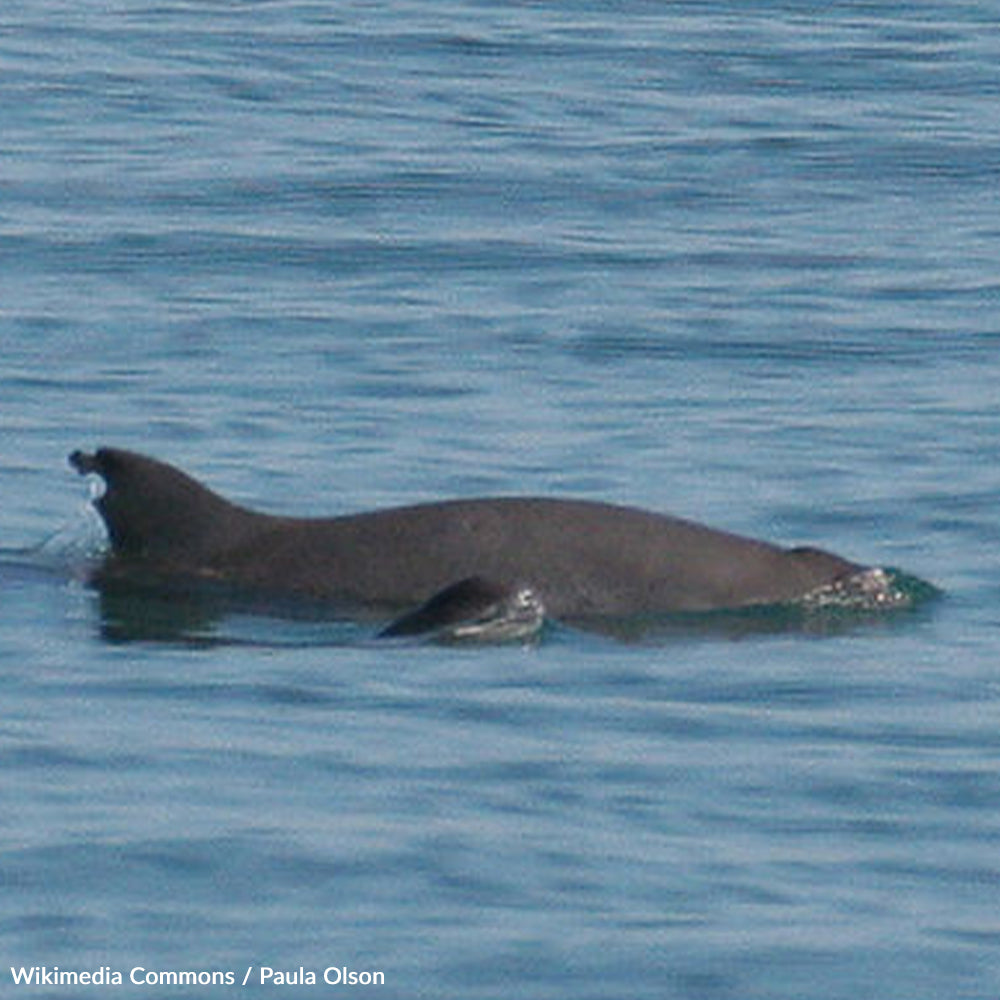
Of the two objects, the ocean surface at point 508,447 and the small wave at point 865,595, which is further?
the small wave at point 865,595

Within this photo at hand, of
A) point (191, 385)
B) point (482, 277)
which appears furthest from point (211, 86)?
point (191, 385)

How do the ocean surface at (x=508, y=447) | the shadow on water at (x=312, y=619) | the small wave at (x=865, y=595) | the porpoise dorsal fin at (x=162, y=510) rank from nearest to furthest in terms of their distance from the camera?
the ocean surface at (x=508, y=447)
the shadow on water at (x=312, y=619)
the small wave at (x=865, y=595)
the porpoise dorsal fin at (x=162, y=510)

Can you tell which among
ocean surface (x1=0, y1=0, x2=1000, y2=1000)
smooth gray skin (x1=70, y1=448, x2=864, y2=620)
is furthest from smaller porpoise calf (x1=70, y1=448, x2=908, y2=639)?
ocean surface (x1=0, y1=0, x2=1000, y2=1000)

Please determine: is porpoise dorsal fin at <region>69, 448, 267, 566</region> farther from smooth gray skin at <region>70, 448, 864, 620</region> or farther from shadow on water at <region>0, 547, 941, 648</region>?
shadow on water at <region>0, 547, 941, 648</region>

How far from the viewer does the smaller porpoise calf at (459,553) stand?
56.1 ft

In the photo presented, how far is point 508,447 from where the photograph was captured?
19.9m

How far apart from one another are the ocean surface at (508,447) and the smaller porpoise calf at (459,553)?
1.06 feet

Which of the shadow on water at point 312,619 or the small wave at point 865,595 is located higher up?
the small wave at point 865,595

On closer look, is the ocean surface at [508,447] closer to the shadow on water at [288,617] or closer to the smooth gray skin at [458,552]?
the shadow on water at [288,617]

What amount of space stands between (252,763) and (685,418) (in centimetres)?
637

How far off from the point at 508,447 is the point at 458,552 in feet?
8.99

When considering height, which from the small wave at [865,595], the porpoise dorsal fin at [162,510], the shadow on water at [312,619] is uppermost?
the porpoise dorsal fin at [162,510]

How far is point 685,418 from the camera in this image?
2061 centimetres

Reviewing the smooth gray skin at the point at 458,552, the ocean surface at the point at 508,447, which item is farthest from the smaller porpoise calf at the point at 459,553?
the ocean surface at the point at 508,447
